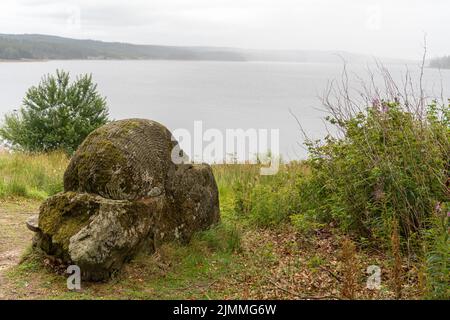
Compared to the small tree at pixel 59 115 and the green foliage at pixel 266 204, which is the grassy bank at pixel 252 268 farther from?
the small tree at pixel 59 115

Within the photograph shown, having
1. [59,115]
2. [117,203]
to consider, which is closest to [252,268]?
[117,203]

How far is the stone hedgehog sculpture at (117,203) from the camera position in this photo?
541cm

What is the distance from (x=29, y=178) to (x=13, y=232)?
13.7 feet

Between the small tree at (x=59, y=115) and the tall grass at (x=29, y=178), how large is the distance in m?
5.33

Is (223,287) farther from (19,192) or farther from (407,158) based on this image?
(19,192)

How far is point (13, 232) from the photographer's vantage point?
25.0 feet

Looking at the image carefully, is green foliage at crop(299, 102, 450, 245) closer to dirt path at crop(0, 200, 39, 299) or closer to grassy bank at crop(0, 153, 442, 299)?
grassy bank at crop(0, 153, 442, 299)

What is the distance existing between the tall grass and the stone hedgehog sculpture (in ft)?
15.1

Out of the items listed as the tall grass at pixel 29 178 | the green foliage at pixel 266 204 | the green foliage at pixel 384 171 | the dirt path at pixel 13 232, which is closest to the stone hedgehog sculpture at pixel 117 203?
the dirt path at pixel 13 232

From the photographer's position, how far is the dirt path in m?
6.16

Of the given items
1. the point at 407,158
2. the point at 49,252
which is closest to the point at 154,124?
the point at 49,252

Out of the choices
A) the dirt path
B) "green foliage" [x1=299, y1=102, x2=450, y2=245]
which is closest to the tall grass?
the dirt path

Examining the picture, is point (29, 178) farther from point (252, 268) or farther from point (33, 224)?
point (252, 268)
